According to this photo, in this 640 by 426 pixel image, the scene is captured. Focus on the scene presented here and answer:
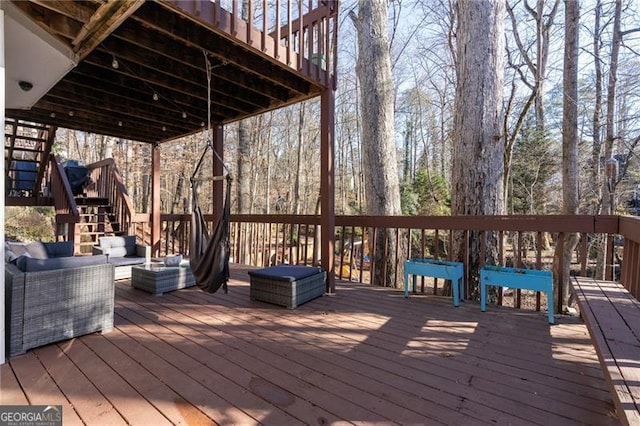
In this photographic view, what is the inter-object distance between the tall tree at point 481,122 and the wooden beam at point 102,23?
3.54 m

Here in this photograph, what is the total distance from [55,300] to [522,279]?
386 cm

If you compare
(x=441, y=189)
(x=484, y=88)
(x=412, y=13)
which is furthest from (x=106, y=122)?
(x=441, y=189)

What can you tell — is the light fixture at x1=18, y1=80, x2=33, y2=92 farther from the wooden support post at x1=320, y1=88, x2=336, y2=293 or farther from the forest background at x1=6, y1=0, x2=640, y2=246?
the wooden support post at x1=320, y1=88, x2=336, y2=293

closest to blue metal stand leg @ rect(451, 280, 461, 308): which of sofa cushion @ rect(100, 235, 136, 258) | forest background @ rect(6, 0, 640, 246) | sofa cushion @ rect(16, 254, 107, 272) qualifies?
forest background @ rect(6, 0, 640, 246)

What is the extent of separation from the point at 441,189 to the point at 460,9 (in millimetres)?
8484

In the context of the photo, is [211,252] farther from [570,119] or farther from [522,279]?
[570,119]

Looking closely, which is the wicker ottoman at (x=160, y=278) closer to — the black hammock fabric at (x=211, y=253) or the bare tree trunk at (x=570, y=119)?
the black hammock fabric at (x=211, y=253)

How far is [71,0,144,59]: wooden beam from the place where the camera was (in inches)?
94.2

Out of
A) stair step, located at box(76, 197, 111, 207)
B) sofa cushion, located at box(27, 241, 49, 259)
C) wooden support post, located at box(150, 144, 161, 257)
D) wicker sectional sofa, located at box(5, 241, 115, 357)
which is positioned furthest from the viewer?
stair step, located at box(76, 197, 111, 207)

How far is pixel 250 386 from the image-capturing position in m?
1.93

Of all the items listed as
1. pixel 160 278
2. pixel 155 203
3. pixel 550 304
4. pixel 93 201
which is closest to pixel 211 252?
pixel 160 278

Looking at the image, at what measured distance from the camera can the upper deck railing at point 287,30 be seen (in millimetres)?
2740

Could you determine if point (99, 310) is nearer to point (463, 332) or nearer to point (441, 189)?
point (463, 332)

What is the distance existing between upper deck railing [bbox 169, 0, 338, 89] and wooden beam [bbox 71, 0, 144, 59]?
32cm
